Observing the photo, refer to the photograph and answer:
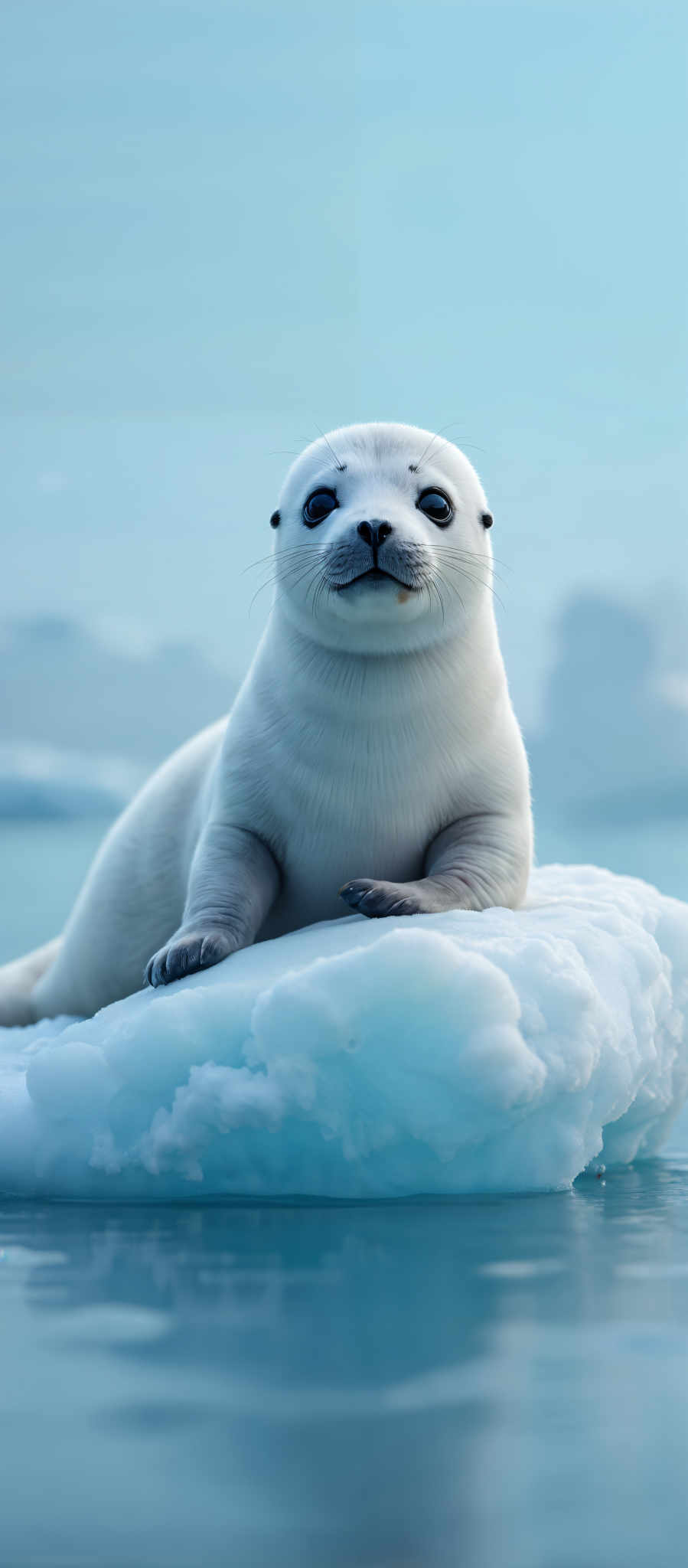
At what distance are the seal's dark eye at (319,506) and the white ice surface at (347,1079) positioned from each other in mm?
1107

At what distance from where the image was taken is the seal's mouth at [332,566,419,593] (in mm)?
3410

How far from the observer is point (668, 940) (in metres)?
4.10

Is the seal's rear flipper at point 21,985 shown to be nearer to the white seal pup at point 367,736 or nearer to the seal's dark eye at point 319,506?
the white seal pup at point 367,736

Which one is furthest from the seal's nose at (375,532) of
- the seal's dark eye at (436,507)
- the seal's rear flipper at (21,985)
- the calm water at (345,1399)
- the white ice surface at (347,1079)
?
the seal's rear flipper at (21,985)

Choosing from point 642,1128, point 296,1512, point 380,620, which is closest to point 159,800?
point 380,620

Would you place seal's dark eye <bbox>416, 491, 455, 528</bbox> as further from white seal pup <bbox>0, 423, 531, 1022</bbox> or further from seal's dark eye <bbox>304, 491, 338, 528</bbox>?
seal's dark eye <bbox>304, 491, 338, 528</bbox>

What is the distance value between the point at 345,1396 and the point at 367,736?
7.27 ft

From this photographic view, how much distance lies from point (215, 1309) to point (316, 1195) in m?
1.01

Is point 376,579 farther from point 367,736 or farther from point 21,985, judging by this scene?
point 21,985

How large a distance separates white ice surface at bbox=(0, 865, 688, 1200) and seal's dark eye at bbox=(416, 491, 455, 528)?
1.07 meters

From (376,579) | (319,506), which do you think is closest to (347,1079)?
(376,579)

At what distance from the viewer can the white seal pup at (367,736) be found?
3.54m

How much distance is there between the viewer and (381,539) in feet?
11.1

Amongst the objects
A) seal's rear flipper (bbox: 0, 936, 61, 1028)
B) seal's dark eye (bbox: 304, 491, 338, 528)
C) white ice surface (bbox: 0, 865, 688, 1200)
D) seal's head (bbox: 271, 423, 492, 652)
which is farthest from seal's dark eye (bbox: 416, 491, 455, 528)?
seal's rear flipper (bbox: 0, 936, 61, 1028)
